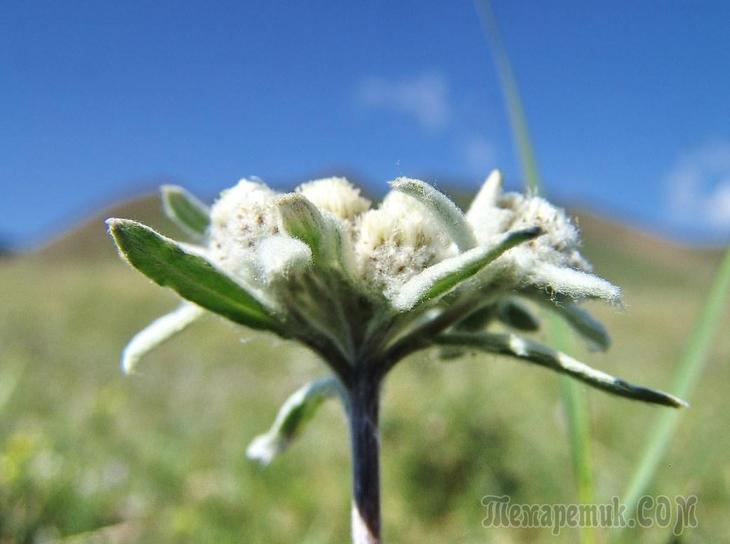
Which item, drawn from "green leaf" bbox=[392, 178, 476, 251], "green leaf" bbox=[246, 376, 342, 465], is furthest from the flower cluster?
"green leaf" bbox=[246, 376, 342, 465]

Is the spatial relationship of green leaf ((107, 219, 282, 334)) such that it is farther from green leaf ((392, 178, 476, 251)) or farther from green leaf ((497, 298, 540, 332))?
green leaf ((497, 298, 540, 332))

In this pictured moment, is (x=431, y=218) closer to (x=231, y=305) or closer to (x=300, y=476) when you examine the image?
(x=231, y=305)

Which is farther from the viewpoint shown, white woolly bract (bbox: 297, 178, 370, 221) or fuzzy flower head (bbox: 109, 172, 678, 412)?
white woolly bract (bbox: 297, 178, 370, 221)

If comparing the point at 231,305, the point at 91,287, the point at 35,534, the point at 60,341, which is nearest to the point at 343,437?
the point at 35,534

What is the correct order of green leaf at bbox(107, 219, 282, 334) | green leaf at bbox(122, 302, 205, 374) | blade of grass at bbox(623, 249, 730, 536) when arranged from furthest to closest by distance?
blade of grass at bbox(623, 249, 730, 536)
green leaf at bbox(122, 302, 205, 374)
green leaf at bbox(107, 219, 282, 334)

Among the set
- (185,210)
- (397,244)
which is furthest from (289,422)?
(397,244)

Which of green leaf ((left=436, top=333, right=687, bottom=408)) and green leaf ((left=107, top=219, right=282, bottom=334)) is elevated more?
green leaf ((left=107, top=219, right=282, bottom=334))

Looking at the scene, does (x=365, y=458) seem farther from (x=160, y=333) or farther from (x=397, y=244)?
(x=160, y=333)
